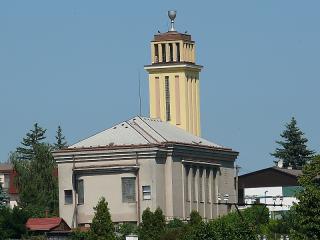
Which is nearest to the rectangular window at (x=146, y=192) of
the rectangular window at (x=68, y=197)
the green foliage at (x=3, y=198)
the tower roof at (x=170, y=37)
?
the rectangular window at (x=68, y=197)

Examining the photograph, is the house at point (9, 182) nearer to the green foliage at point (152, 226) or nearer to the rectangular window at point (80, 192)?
the rectangular window at point (80, 192)

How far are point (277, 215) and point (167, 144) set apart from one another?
38.6 feet

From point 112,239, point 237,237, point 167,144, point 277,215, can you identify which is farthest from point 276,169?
point 237,237

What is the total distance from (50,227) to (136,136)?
13418 millimetres

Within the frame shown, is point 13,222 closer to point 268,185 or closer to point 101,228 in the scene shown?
point 101,228

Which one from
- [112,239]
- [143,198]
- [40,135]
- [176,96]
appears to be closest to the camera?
[112,239]

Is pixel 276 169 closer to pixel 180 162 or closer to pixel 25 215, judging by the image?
pixel 180 162

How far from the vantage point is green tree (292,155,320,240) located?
77188mm

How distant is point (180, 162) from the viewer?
424 ft

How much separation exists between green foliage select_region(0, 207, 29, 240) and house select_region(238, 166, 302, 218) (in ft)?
101

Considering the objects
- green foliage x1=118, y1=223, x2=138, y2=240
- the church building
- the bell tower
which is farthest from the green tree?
the bell tower

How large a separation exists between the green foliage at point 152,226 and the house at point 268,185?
2971 centimetres

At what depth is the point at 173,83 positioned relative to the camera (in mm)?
149375

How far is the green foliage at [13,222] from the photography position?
358 ft
